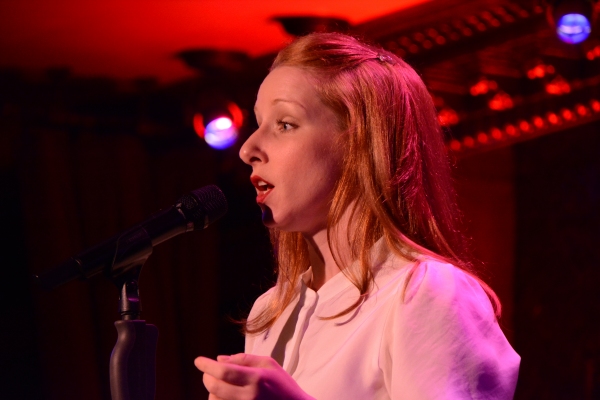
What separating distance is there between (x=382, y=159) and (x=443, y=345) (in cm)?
35

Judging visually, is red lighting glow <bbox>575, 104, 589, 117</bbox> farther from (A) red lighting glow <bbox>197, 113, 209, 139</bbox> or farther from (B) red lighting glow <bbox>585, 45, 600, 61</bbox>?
(A) red lighting glow <bbox>197, 113, 209, 139</bbox>

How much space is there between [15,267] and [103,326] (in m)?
0.62

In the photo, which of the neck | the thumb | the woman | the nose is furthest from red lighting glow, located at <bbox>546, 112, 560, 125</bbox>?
the thumb

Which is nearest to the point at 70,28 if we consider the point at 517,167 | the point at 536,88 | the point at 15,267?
the point at 15,267

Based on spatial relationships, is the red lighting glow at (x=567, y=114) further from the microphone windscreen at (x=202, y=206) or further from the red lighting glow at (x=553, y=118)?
the microphone windscreen at (x=202, y=206)

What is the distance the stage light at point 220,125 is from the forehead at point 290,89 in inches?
101

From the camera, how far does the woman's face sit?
140cm

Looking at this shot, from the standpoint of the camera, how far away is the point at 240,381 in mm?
1104

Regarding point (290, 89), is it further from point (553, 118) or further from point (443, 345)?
point (553, 118)

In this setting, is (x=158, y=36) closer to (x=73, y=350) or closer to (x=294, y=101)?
(x=73, y=350)

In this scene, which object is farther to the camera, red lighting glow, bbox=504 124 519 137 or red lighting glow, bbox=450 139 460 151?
red lighting glow, bbox=450 139 460 151

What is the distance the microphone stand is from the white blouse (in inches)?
10.1

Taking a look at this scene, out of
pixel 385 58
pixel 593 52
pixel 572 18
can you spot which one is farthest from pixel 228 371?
pixel 593 52

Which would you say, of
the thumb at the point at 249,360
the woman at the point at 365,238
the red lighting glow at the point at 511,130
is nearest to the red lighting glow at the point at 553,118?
the red lighting glow at the point at 511,130
